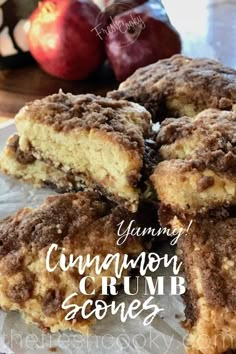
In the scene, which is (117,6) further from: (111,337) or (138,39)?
(111,337)

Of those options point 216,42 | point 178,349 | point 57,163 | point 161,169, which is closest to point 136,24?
point 216,42

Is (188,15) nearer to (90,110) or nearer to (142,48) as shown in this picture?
(142,48)

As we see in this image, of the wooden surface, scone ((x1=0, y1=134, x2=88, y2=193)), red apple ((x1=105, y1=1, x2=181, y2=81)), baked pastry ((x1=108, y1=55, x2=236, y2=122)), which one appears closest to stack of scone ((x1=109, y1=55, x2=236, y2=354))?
baked pastry ((x1=108, y1=55, x2=236, y2=122))

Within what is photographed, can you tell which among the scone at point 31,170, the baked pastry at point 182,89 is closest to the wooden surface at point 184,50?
the scone at point 31,170

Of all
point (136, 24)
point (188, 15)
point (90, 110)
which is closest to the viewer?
point (90, 110)

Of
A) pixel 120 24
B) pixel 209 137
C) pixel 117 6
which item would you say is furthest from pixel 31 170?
pixel 117 6
